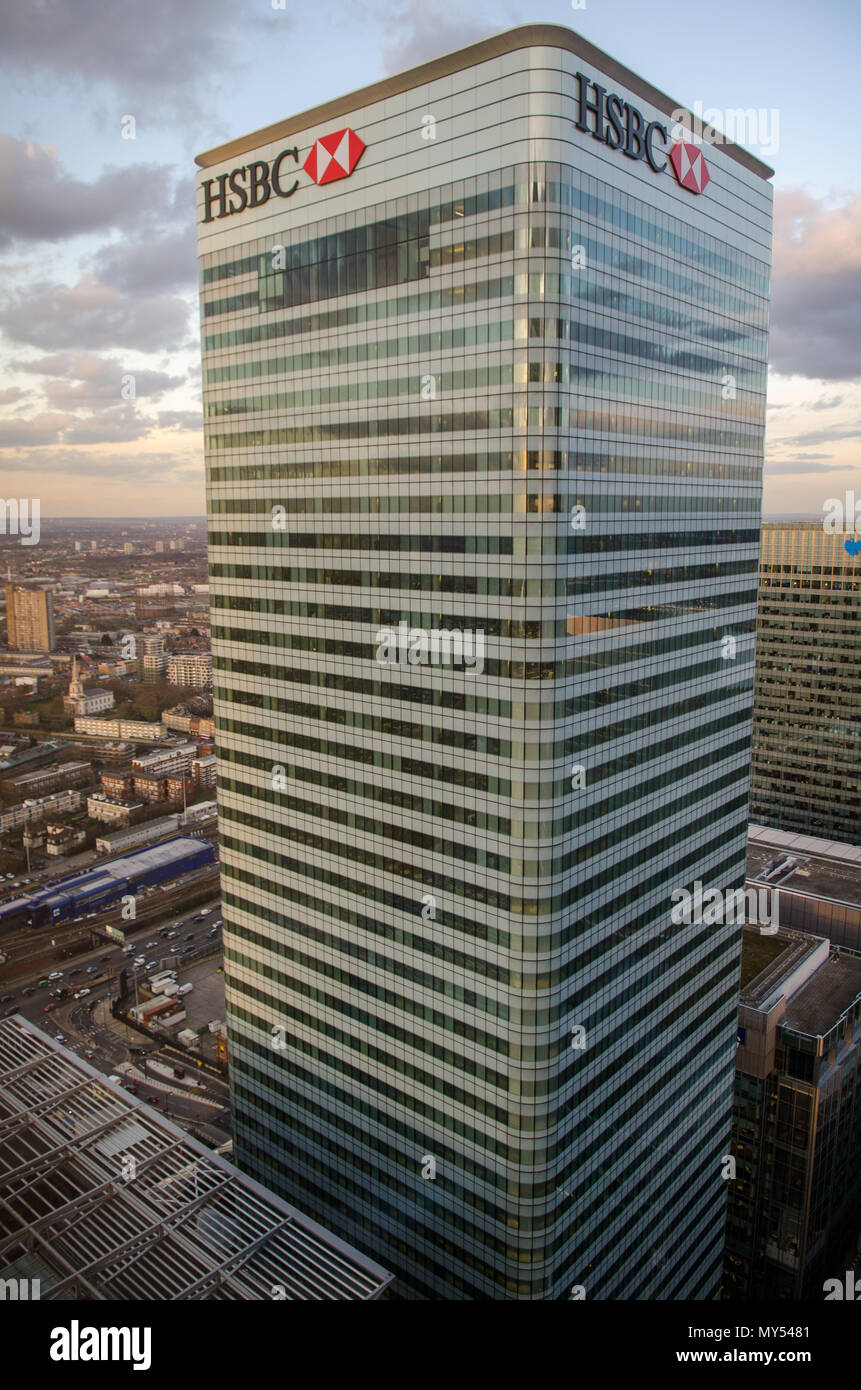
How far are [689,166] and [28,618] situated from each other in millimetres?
115854

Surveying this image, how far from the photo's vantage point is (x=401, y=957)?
39375 mm

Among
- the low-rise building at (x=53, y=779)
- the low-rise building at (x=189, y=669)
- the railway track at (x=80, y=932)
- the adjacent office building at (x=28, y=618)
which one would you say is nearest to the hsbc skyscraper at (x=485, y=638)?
the railway track at (x=80, y=932)

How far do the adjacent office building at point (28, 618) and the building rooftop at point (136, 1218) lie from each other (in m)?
92.0

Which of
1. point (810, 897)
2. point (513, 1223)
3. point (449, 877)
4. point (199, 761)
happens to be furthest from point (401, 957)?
point (199, 761)

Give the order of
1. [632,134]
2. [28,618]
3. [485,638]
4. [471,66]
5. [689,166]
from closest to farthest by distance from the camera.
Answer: [471,66], [485,638], [632,134], [689,166], [28,618]

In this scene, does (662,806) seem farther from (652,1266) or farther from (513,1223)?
(652,1266)

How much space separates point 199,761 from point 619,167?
137898mm

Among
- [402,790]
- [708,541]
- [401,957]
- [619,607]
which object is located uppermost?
[708,541]

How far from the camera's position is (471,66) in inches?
1221

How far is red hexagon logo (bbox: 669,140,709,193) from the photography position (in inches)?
1451

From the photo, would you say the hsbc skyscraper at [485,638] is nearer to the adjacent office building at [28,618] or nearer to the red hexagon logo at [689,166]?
the red hexagon logo at [689,166]

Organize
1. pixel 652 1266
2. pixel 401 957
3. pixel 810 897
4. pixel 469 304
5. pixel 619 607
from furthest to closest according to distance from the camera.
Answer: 1. pixel 810 897
2. pixel 652 1266
3. pixel 401 957
4. pixel 619 607
5. pixel 469 304

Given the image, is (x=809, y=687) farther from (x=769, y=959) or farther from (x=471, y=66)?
(x=471, y=66)

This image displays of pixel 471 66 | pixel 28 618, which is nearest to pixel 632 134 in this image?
pixel 471 66
